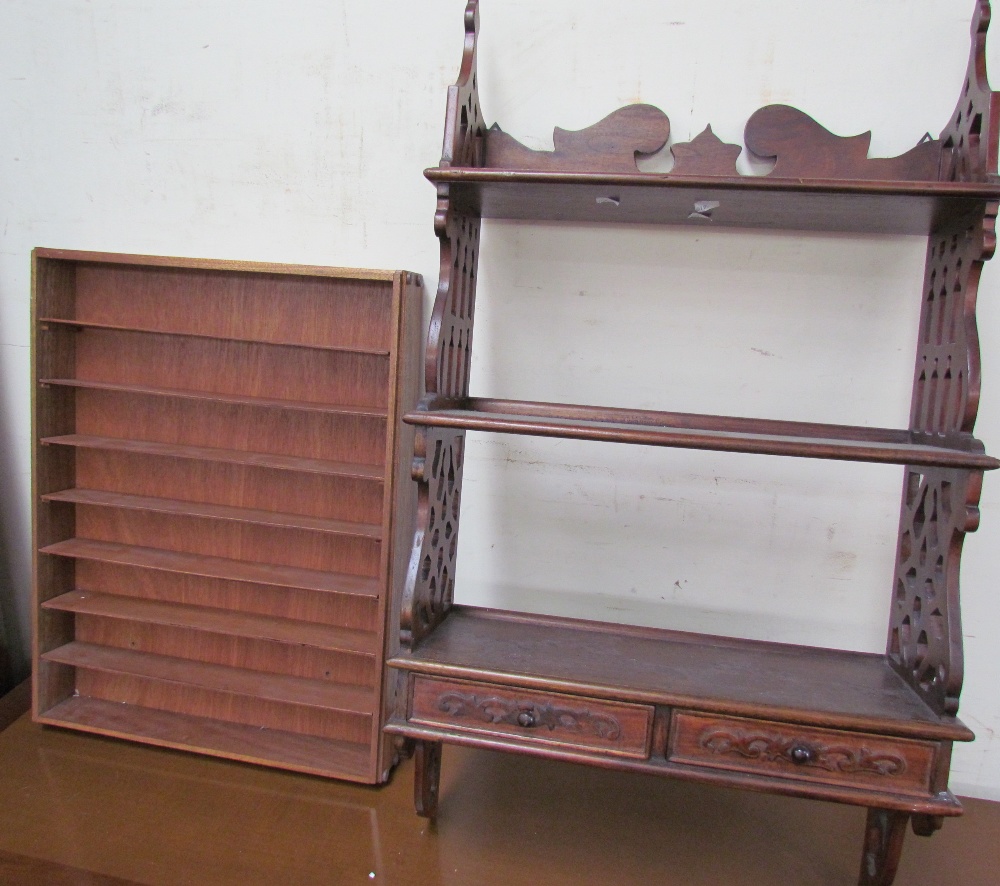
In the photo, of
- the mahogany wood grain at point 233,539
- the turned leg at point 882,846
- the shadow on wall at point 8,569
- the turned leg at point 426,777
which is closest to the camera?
the turned leg at point 882,846

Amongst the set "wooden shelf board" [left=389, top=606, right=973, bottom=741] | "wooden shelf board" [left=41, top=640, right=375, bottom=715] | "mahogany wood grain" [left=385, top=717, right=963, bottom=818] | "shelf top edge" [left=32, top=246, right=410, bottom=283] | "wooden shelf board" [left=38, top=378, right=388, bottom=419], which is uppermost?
"shelf top edge" [left=32, top=246, right=410, bottom=283]

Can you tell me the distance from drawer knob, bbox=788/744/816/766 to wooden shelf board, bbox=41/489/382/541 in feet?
3.42

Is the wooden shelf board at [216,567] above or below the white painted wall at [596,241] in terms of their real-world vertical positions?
below

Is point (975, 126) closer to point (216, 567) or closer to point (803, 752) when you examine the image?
point (803, 752)

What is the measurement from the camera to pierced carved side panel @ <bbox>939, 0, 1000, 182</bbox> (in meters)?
1.34

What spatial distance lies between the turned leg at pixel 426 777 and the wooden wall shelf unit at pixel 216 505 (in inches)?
7.6

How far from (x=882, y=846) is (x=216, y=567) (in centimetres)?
178

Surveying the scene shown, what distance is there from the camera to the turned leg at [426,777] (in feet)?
5.38

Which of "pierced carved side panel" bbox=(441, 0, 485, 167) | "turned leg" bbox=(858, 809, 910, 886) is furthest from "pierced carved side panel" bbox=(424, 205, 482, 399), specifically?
"turned leg" bbox=(858, 809, 910, 886)

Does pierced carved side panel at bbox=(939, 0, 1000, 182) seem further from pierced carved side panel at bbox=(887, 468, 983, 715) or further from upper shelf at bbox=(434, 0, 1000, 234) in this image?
pierced carved side panel at bbox=(887, 468, 983, 715)

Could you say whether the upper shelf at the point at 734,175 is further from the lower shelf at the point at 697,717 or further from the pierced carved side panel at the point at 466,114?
the lower shelf at the point at 697,717

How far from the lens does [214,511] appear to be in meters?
1.94

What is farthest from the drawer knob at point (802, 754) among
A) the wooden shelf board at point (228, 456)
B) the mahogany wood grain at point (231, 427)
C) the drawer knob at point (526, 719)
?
the mahogany wood grain at point (231, 427)

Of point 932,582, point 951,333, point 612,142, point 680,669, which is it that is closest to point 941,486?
point 932,582
